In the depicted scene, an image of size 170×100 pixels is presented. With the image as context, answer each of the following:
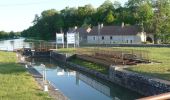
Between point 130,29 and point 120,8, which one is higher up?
point 120,8

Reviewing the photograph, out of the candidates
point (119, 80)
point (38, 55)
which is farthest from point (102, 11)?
point (119, 80)

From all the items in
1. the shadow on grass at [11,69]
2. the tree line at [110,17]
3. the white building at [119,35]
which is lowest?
the shadow on grass at [11,69]

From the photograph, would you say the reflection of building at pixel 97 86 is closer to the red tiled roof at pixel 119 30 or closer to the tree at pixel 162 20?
the tree at pixel 162 20

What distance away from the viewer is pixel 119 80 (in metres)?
28.6

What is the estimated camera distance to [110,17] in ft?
360

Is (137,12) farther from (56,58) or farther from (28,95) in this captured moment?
(28,95)

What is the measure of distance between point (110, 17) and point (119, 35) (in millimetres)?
20404

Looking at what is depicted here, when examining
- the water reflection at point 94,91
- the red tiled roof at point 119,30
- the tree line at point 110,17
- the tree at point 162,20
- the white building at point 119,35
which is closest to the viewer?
the water reflection at point 94,91

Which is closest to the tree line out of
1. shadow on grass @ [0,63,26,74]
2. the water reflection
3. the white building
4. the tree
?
the tree

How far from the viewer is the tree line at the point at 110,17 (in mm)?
83188

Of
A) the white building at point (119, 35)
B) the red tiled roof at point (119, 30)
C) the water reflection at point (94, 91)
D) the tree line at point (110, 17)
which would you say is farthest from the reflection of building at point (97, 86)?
the red tiled roof at point (119, 30)

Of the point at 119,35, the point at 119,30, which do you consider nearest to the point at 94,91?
the point at 119,35

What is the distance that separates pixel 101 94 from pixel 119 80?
11.8 ft

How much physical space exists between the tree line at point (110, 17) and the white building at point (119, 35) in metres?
1.90
